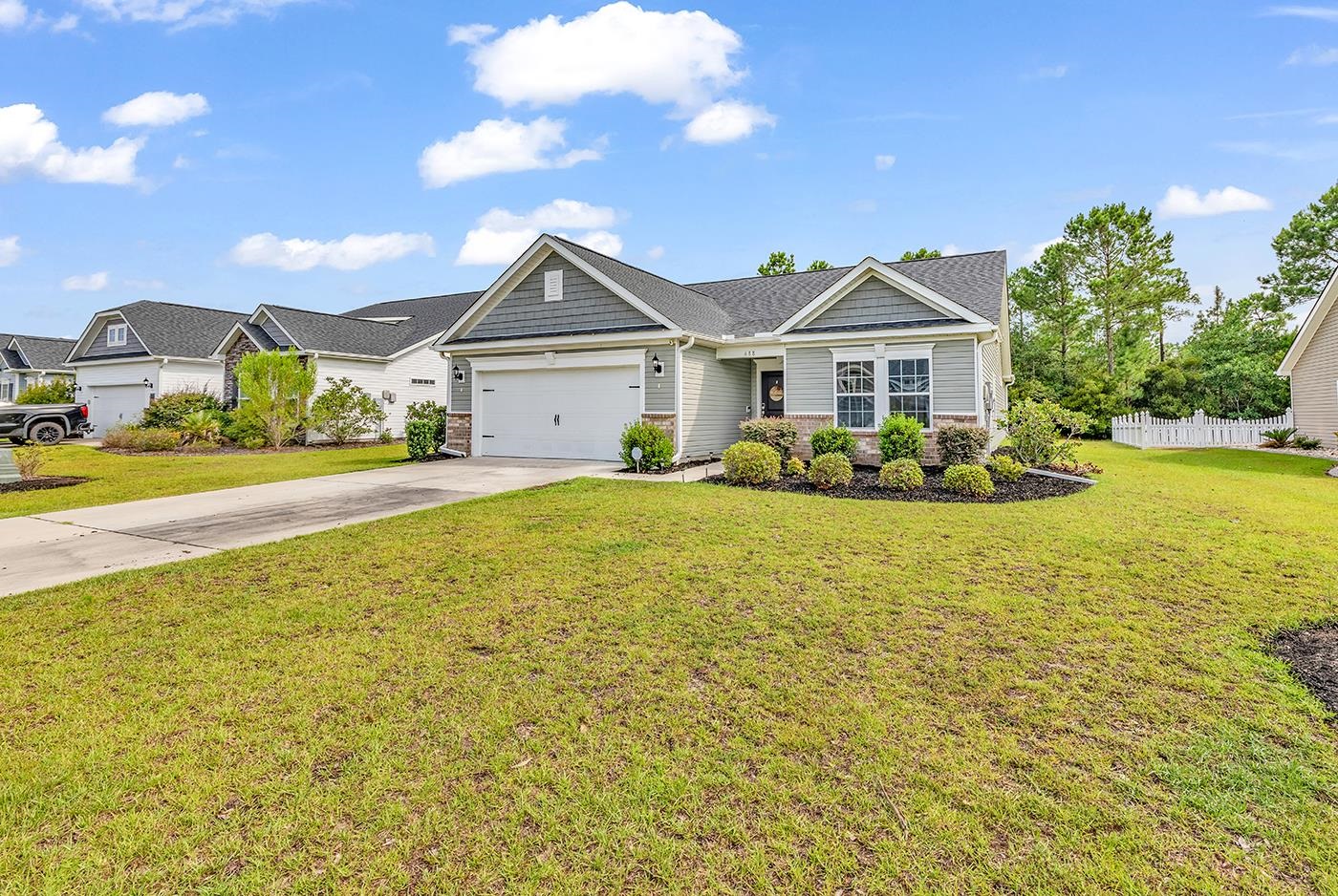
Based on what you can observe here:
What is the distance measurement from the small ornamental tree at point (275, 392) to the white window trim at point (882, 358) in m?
17.3

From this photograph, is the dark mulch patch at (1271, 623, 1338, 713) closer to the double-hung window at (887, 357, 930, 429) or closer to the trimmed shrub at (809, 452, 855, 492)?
the trimmed shrub at (809, 452, 855, 492)

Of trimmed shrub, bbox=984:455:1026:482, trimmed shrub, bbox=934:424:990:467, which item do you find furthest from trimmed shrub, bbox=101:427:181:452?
trimmed shrub, bbox=984:455:1026:482

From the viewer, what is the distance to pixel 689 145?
16250mm

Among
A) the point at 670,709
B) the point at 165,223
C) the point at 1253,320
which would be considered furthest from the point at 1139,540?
the point at 1253,320

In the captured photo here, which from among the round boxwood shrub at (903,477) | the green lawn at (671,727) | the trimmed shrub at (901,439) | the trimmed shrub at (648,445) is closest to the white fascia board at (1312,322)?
the trimmed shrub at (901,439)

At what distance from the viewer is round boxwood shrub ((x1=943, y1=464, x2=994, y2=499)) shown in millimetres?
9539

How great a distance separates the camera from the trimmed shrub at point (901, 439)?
12.2 metres

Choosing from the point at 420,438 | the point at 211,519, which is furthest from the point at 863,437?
the point at 211,519

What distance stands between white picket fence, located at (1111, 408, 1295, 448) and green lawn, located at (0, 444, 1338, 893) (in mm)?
17789

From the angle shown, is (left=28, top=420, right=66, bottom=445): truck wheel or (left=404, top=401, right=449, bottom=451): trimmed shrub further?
(left=28, top=420, right=66, bottom=445): truck wheel

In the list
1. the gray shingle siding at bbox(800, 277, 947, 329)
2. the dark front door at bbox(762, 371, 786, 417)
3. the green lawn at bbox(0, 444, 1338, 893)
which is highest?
the gray shingle siding at bbox(800, 277, 947, 329)

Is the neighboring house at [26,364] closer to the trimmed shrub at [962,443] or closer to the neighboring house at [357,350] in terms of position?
the neighboring house at [357,350]

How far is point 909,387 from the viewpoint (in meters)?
13.3

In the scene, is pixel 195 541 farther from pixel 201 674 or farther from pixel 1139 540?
pixel 1139 540
